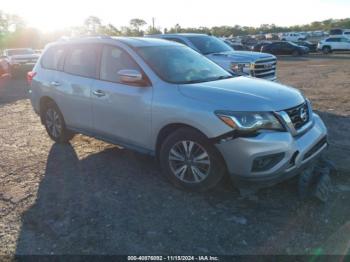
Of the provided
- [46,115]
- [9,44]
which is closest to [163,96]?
[46,115]

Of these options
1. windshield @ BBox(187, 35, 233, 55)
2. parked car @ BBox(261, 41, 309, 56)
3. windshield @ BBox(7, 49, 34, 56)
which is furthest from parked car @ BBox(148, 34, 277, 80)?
parked car @ BBox(261, 41, 309, 56)

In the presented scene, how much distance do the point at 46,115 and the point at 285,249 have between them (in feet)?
15.5

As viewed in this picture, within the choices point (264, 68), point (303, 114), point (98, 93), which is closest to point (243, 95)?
point (303, 114)

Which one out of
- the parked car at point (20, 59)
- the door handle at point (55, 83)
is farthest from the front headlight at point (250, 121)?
the parked car at point (20, 59)

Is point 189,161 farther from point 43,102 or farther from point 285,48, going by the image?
point 285,48

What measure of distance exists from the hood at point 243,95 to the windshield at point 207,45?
5.20 meters

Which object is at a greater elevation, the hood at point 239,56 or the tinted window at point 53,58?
the tinted window at point 53,58

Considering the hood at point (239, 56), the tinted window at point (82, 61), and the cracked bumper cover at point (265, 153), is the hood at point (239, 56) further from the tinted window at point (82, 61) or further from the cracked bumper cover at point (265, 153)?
the cracked bumper cover at point (265, 153)

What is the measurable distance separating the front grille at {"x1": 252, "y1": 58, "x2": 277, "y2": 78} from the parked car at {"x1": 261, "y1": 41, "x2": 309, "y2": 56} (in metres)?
26.2

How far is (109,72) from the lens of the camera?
4957mm

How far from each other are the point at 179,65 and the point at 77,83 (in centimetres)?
159

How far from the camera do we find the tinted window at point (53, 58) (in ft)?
19.4

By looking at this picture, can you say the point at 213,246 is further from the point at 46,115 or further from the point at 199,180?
the point at 46,115

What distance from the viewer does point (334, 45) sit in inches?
1346
